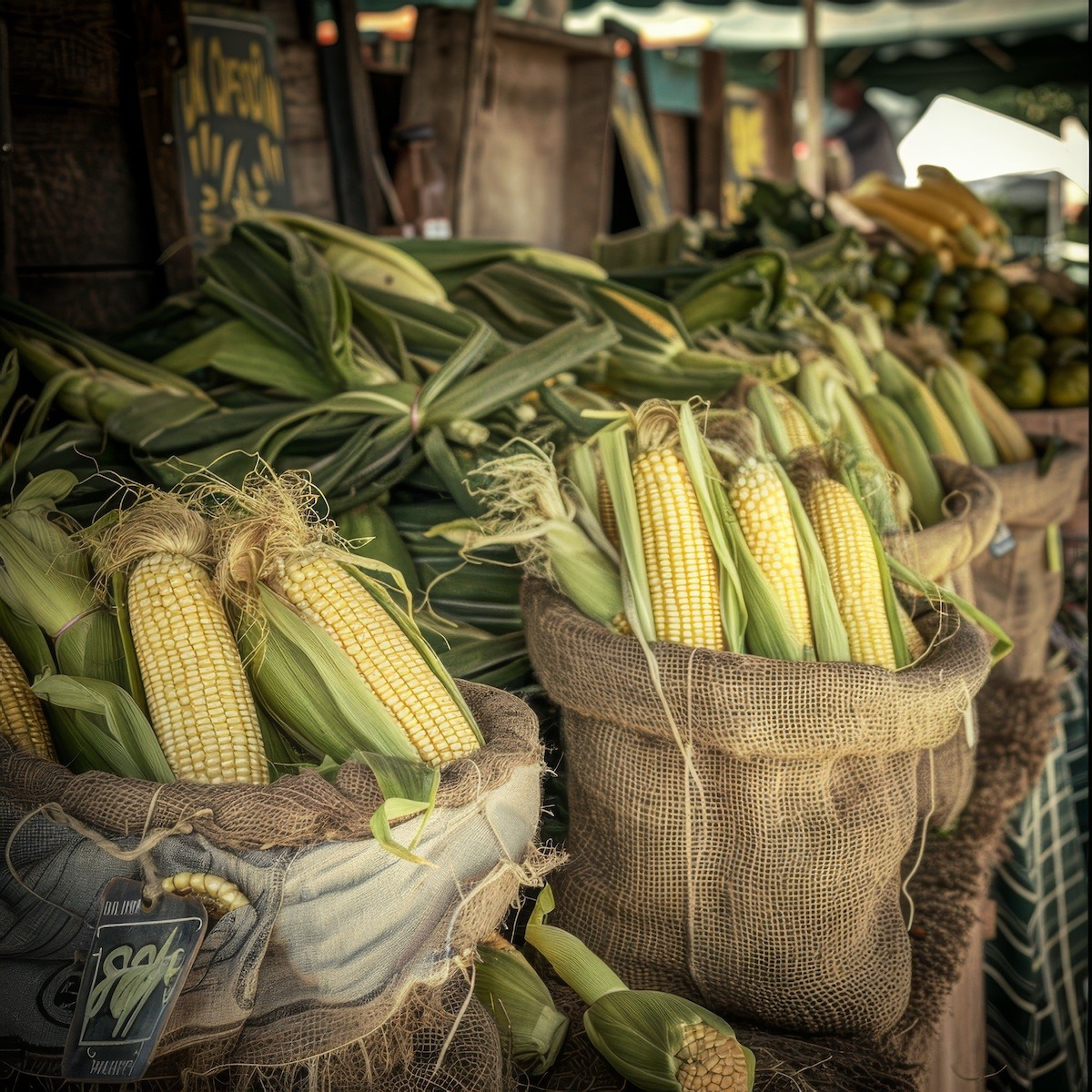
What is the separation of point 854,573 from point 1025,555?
1444mm

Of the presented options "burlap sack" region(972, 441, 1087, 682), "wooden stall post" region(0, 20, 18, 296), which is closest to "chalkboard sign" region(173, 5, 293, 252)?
"wooden stall post" region(0, 20, 18, 296)

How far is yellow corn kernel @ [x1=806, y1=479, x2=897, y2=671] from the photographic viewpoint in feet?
5.01

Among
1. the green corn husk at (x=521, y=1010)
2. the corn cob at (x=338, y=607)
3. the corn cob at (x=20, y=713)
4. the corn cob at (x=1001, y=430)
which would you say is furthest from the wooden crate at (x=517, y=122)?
the green corn husk at (x=521, y=1010)

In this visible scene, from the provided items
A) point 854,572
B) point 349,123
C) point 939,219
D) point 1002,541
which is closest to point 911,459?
point 1002,541

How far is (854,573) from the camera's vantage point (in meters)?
1.54

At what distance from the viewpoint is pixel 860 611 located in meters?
1.53

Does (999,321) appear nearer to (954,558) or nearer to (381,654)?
(954,558)

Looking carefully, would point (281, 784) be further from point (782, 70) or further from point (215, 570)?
point (782, 70)

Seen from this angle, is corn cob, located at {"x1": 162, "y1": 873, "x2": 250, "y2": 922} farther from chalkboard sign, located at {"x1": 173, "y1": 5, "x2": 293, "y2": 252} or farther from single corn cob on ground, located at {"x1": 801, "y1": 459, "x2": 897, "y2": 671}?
chalkboard sign, located at {"x1": 173, "y1": 5, "x2": 293, "y2": 252}

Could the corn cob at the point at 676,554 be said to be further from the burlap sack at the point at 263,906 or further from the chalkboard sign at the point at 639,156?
the chalkboard sign at the point at 639,156

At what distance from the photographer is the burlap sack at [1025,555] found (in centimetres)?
257

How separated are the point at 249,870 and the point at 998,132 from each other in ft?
6.59

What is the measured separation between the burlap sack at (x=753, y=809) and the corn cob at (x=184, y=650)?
1.50ft

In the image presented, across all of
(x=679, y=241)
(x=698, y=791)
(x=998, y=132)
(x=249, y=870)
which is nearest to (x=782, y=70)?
(x=679, y=241)
